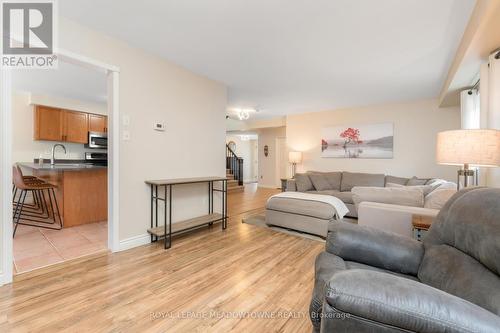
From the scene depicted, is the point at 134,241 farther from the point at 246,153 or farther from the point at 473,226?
the point at 246,153

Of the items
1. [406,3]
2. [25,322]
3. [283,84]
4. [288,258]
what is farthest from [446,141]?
[25,322]

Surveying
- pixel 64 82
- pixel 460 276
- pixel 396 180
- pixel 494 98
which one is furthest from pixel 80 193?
pixel 396 180

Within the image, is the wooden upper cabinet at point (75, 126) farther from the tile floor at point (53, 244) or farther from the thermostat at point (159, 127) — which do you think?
the thermostat at point (159, 127)

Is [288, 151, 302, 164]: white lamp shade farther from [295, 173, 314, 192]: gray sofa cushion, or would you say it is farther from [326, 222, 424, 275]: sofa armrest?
[326, 222, 424, 275]: sofa armrest

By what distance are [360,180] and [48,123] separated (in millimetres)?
6606

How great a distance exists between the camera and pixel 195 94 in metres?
3.45

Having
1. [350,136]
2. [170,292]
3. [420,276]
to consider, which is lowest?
[170,292]

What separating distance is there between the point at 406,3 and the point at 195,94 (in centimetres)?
263

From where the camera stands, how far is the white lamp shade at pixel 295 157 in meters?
6.10

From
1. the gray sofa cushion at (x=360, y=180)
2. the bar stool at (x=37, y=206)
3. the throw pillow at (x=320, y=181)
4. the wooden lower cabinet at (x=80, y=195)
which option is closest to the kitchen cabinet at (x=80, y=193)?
the wooden lower cabinet at (x=80, y=195)

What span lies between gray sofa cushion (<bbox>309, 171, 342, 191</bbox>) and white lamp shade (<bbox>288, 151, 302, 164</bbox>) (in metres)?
0.96

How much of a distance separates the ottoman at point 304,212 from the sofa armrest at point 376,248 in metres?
1.66

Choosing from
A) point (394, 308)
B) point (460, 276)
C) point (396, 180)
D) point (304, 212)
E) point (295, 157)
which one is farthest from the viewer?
point (295, 157)

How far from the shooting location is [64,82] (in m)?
3.96
